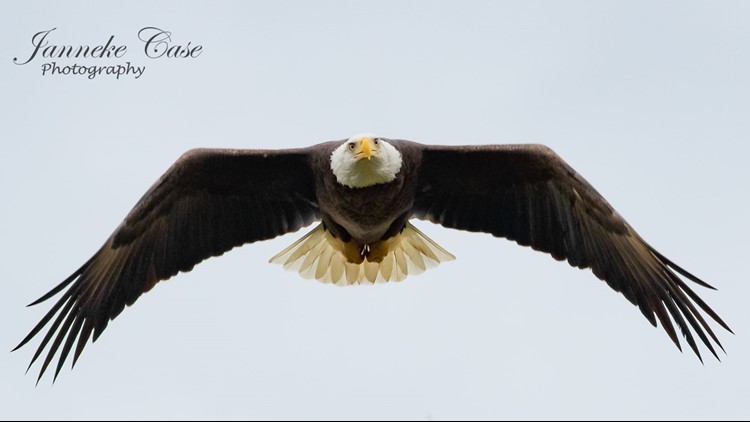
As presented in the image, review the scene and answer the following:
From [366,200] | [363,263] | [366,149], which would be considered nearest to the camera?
[366,149]

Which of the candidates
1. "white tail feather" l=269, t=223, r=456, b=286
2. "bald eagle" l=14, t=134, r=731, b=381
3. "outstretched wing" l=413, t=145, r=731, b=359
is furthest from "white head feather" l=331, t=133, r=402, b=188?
"white tail feather" l=269, t=223, r=456, b=286

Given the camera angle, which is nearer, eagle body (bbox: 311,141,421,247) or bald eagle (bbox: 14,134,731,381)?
eagle body (bbox: 311,141,421,247)

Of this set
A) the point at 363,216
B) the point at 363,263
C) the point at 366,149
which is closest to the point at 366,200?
the point at 363,216

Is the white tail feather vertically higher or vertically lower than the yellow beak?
lower

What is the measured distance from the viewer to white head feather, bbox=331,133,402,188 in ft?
30.8

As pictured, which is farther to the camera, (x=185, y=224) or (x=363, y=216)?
(x=185, y=224)

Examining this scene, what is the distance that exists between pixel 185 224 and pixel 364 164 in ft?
5.07

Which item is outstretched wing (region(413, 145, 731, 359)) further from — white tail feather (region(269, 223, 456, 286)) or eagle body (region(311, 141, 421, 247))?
white tail feather (region(269, 223, 456, 286))

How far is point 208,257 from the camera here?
34.1 ft

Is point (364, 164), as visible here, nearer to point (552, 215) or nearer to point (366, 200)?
point (366, 200)

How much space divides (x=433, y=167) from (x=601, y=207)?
119 cm

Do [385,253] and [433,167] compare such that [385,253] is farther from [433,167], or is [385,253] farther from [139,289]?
[139,289]

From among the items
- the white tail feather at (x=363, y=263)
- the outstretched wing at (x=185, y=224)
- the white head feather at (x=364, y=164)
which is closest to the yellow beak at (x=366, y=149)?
the white head feather at (x=364, y=164)

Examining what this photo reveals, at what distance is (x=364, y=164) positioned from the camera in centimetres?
939
